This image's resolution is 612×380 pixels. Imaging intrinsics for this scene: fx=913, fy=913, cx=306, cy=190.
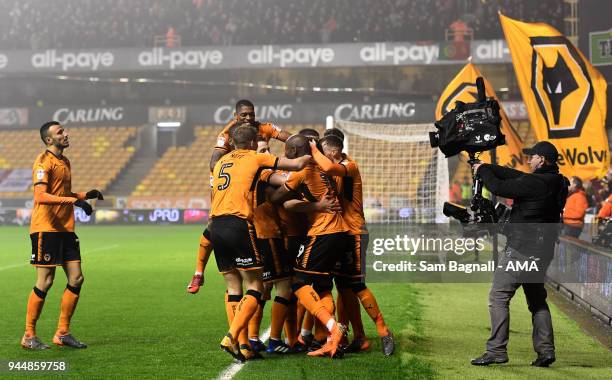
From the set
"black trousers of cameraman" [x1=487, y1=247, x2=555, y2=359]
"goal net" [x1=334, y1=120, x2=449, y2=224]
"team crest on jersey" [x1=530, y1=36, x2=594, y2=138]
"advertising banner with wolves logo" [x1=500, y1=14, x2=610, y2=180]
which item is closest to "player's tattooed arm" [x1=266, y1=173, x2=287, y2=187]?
"black trousers of cameraman" [x1=487, y1=247, x2=555, y2=359]

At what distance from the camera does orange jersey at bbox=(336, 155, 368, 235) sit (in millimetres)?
7863

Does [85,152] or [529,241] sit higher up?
[85,152]

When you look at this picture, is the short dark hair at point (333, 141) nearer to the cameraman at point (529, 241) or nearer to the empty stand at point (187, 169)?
the cameraman at point (529, 241)

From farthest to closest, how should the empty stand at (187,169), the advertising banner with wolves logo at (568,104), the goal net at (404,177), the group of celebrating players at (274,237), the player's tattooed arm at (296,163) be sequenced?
the empty stand at (187,169)
the goal net at (404,177)
the advertising banner with wolves logo at (568,104)
the group of celebrating players at (274,237)
the player's tattooed arm at (296,163)

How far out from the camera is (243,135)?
24.4 ft

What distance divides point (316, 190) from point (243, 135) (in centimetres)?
76

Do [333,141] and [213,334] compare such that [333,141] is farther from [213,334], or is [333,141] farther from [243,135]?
[213,334]

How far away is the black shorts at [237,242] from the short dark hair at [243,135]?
2.04 ft

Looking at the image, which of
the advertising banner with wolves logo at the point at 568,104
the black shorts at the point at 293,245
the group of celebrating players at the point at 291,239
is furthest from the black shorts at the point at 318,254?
the advertising banner with wolves logo at the point at 568,104

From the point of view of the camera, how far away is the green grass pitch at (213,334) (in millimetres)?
7122

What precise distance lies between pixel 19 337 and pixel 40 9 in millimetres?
35090

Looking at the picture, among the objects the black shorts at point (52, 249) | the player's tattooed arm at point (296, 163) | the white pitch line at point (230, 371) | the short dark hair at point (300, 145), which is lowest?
the white pitch line at point (230, 371)

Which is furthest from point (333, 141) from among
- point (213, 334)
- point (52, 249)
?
point (52, 249)

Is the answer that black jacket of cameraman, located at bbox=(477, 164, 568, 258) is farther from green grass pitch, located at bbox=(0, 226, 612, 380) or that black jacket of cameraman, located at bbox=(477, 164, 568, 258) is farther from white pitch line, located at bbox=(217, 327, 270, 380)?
white pitch line, located at bbox=(217, 327, 270, 380)
